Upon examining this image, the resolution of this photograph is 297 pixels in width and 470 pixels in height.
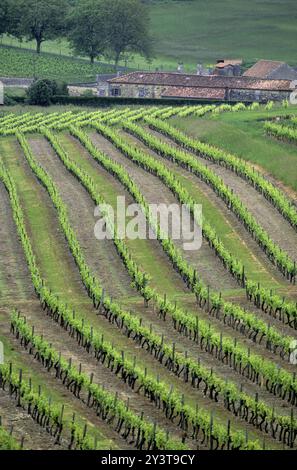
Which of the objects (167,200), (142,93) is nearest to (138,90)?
(142,93)

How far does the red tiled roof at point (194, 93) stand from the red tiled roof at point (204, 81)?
1.01 meters

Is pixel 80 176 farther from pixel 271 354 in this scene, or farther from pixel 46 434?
pixel 46 434

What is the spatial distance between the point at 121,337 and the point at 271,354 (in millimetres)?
7624

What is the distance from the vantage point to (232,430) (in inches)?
2156

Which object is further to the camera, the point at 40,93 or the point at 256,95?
the point at 256,95

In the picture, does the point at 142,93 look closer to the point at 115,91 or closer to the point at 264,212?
the point at 115,91

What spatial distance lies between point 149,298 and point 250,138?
50.1 meters

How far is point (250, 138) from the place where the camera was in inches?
4803

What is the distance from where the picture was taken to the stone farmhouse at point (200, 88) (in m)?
164

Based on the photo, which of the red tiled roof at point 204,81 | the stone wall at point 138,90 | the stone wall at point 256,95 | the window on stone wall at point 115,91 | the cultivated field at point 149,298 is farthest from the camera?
the window on stone wall at point 115,91

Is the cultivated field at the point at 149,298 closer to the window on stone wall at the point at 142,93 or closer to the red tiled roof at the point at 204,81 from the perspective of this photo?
the red tiled roof at the point at 204,81

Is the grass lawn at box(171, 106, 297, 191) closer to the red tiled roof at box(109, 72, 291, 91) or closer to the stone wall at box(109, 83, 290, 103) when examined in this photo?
the stone wall at box(109, 83, 290, 103)

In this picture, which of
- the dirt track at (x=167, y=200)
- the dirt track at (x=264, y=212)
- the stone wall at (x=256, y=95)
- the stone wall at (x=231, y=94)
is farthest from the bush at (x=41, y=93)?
the dirt track at (x=264, y=212)
